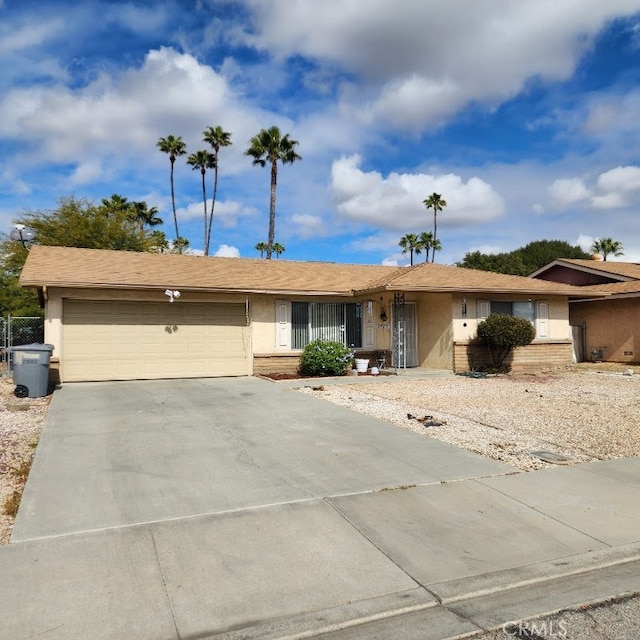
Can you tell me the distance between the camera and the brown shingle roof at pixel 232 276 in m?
14.5

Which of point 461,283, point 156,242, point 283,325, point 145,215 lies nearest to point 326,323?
point 283,325

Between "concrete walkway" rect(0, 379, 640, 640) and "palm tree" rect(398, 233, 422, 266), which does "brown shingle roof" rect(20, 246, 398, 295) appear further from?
"palm tree" rect(398, 233, 422, 266)

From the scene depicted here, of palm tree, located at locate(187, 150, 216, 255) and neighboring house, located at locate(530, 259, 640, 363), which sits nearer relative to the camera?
neighboring house, located at locate(530, 259, 640, 363)

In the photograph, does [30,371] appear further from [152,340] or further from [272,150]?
→ [272,150]

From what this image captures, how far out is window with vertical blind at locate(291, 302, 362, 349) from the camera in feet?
55.9

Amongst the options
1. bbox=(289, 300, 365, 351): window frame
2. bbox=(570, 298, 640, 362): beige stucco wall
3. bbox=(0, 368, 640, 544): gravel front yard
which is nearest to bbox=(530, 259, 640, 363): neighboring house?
bbox=(570, 298, 640, 362): beige stucco wall

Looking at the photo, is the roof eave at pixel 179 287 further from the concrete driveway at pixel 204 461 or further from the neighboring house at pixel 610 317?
the neighboring house at pixel 610 317

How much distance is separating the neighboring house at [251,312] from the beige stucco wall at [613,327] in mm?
3525

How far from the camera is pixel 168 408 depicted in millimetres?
10211

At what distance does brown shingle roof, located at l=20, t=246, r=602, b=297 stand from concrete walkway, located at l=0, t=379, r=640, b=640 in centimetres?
800

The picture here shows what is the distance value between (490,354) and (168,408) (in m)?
11.2

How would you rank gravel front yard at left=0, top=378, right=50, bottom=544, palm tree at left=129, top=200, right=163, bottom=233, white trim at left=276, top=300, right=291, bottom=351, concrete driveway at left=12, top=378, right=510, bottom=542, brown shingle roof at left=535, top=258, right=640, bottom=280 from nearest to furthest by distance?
concrete driveway at left=12, top=378, right=510, bottom=542
gravel front yard at left=0, top=378, right=50, bottom=544
white trim at left=276, top=300, right=291, bottom=351
brown shingle roof at left=535, top=258, right=640, bottom=280
palm tree at left=129, top=200, right=163, bottom=233

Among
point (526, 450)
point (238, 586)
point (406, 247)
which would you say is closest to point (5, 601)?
point (238, 586)

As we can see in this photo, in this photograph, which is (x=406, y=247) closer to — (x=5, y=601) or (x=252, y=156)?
(x=252, y=156)
